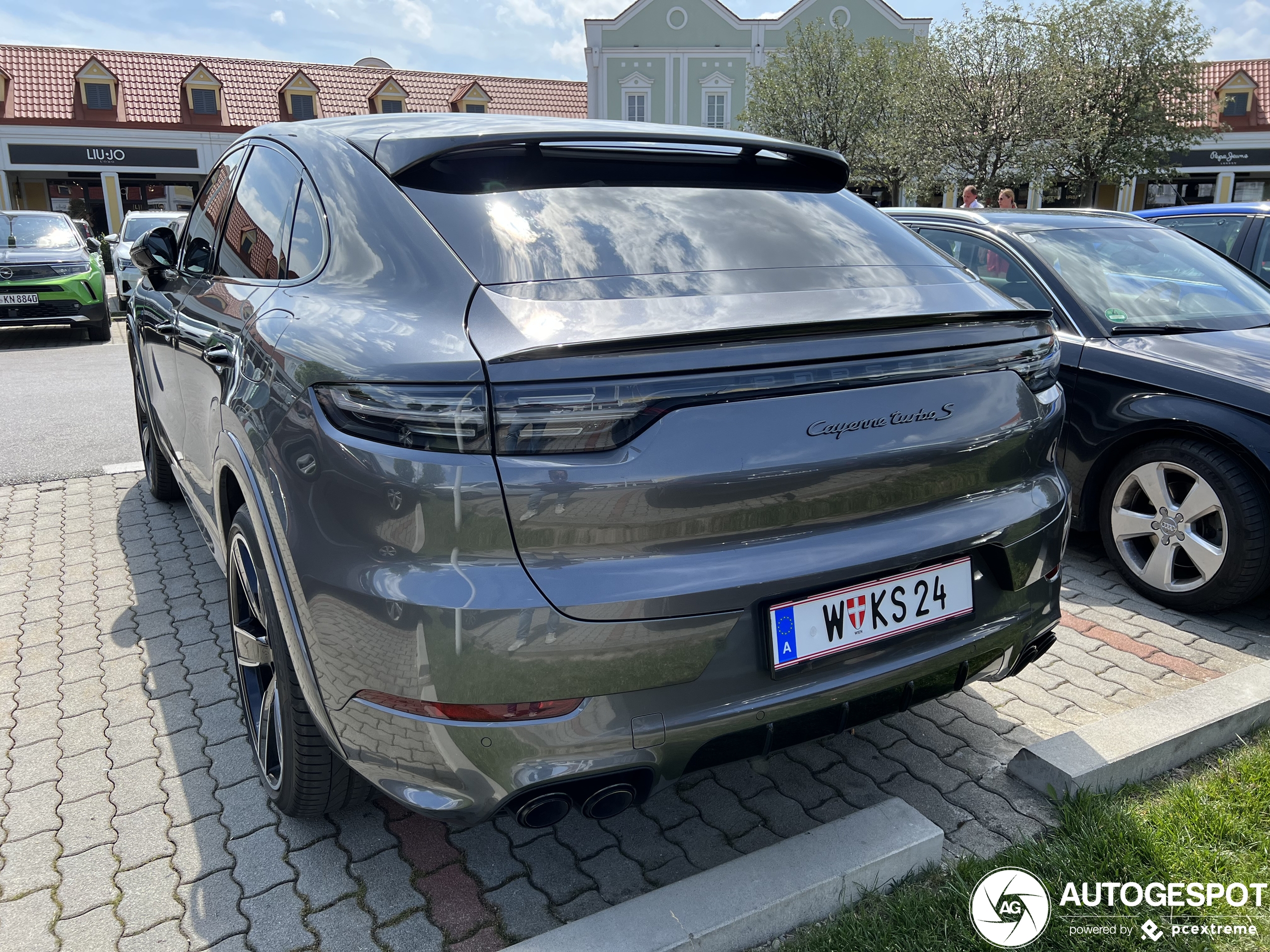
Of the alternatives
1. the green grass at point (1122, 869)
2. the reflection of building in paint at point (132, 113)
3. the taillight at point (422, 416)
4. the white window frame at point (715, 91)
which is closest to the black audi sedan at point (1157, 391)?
the green grass at point (1122, 869)

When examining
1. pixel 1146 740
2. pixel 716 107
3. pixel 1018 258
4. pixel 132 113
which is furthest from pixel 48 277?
pixel 716 107

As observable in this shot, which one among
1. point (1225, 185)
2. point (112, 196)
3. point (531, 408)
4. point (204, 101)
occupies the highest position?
point (204, 101)

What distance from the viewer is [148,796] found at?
264 cm

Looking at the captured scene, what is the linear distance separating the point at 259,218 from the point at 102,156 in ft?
127

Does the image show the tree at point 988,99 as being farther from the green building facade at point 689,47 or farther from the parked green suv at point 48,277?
the parked green suv at point 48,277

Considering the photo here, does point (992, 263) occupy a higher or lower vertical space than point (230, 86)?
lower

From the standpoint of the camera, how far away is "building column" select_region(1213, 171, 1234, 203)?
37.2 metres

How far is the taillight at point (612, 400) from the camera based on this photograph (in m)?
1.69

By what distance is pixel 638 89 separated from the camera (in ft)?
136

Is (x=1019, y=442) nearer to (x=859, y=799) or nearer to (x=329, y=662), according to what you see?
(x=859, y=799)

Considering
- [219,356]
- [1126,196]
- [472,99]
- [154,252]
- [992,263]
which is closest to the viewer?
[219,356]

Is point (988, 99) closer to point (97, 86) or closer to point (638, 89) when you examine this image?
point (638, 89)

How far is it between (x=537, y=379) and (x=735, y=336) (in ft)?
1.36

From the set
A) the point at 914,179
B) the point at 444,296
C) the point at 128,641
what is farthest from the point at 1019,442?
the point at 914,179
